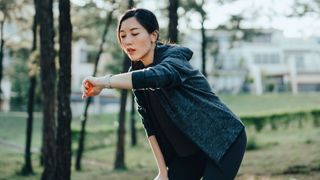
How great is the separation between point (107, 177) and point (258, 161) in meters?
5.05

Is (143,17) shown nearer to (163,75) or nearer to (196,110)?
(163,75)

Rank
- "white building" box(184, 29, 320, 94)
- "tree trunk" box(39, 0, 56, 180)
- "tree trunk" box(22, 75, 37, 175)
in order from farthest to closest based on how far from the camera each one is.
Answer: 1. "white building" box(184, 29, 320, 94)
2. "tree trunk" box(22, 75, 37, 175)
3. "tree trunk" box(39, 0, 56, 180)

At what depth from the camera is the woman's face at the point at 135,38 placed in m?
2.81

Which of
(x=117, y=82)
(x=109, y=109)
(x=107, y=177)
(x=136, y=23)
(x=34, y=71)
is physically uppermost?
(x=136, y=23)

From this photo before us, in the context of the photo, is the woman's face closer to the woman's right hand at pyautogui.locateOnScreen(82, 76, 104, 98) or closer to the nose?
the nose

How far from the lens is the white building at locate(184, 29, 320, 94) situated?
69688mm

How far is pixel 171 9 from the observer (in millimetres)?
12719

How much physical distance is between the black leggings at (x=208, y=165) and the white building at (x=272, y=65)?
6458 cm

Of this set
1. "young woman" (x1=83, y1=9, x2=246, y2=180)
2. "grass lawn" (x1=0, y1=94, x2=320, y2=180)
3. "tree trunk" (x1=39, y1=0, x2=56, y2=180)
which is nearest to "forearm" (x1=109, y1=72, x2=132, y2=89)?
"young woman" (x1=83, y1=9, x2=246, y2=180)

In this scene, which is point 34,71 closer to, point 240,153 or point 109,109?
point 240,153

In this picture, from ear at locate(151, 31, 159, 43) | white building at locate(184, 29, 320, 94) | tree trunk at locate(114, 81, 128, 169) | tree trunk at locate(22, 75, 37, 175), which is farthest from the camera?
white building at locate(184, 29, 320, 94)

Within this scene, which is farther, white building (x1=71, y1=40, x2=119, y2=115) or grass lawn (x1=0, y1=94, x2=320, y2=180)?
white building (x1=71, y1=40, x2=119, y2=115)

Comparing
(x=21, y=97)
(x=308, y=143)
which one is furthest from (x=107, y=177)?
(x=21, y=97)

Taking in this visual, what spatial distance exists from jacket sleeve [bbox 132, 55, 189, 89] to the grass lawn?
9.68m
